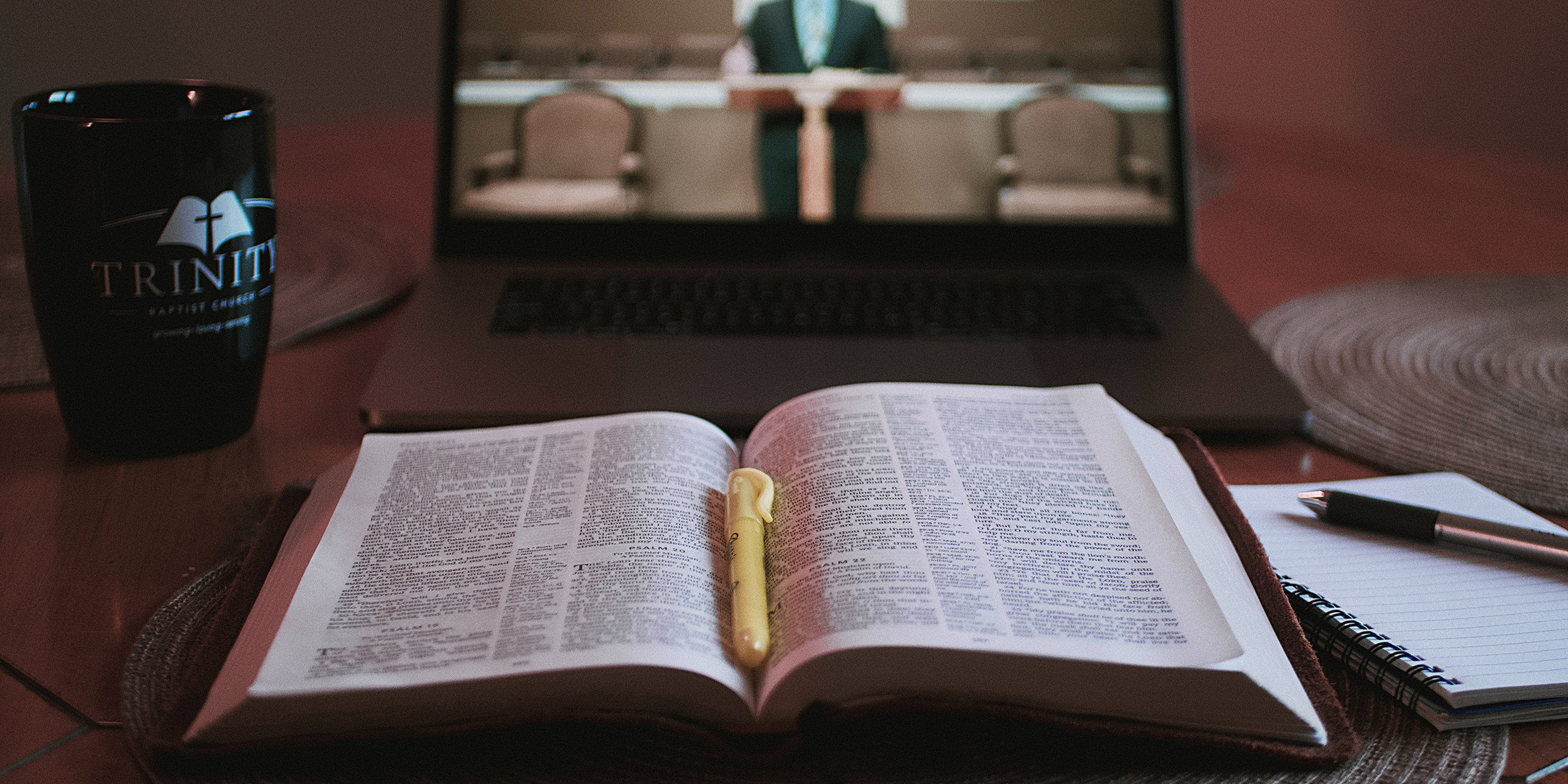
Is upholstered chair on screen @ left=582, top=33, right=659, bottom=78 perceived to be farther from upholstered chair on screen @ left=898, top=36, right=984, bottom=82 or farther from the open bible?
the open bible

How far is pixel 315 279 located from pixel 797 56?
0.44m

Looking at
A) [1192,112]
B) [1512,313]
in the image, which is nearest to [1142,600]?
[1512,313]

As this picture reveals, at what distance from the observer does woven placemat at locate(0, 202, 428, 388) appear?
0.67 m

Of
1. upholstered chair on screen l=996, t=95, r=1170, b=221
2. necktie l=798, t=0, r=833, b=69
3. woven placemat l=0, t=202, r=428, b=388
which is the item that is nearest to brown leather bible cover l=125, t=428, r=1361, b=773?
woven placemat l=0, t=202, r=428, b=388

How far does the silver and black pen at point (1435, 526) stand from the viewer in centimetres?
43

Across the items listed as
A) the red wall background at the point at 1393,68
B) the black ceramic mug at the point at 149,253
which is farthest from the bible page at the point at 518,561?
the red wall background at the point at 1393,68

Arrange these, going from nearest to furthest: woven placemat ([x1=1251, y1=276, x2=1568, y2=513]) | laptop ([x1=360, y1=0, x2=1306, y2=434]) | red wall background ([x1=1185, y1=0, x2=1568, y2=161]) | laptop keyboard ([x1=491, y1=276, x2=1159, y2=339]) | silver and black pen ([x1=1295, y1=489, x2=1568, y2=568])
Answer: silver and black pen ([x1=1295, y1=489, x2=1568, y2=568]) < woven placemat ([x1=1251, y1=276, x2=1568, y2=513]) < laptop keyboard ([x1=491, y1=276, x2=1159, y2=339]) < laptop ([x1=360, y1=0, x2=1306, y2=434]) < red wall background ([x1=1185, y1=0, x2=1568, y2=161])

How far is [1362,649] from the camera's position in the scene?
14.7 inches

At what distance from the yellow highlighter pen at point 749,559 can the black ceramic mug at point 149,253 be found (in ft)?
0.92

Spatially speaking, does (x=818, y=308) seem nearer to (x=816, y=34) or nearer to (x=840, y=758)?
(x=816, y=34)

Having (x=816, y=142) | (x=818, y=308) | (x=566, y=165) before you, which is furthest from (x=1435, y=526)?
(x=566, y=165)

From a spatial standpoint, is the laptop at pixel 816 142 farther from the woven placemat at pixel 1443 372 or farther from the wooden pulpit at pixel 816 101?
the woven placemat at pixel 1443 372

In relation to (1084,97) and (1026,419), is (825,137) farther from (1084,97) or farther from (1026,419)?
(1026,419)

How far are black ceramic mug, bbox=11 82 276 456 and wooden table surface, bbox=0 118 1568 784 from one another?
0.03 m
